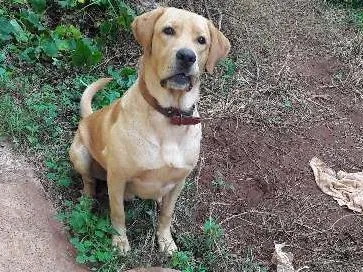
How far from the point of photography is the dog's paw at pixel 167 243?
4031 millimetres

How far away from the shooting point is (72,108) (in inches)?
192

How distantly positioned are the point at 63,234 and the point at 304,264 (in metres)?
1.73

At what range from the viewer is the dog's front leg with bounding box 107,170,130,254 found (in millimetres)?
3604

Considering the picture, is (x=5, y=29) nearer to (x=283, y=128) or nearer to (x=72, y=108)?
(x=72, y=108)

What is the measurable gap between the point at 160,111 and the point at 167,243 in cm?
106

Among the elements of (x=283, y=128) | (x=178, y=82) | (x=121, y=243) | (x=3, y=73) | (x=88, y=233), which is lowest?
(x=283, y=128)

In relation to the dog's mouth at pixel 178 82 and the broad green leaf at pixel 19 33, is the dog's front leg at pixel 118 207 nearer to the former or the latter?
the dog's mouth at pixel 178 82

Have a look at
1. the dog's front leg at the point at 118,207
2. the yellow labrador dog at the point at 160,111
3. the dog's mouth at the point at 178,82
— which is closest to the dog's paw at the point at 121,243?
the dog's front leg at the point at 118,207

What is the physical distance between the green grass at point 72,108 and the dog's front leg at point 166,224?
64mm

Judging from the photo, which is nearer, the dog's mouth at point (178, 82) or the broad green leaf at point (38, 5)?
the dog's mouth at point (178, 82)

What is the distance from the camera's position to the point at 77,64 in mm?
5238

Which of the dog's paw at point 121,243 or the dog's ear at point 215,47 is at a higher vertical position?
the dog's ear at point 215,47

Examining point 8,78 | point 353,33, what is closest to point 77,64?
point 8,78

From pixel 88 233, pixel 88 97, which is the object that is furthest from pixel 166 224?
pixel 88 97
